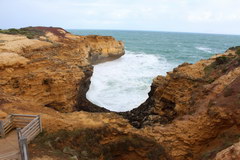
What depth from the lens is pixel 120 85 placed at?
1110 inches

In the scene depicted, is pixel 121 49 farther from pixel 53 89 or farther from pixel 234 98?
pixel 234 98

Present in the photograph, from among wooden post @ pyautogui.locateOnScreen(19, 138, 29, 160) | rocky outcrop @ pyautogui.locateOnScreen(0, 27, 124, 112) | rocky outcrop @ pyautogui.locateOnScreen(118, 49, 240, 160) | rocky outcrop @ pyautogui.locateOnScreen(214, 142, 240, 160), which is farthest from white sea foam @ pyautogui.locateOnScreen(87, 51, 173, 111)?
rocky outcrop @ pyautogui.locateOnScreen(214, 142, 240, 160)

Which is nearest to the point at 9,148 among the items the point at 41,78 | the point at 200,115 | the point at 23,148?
the point at 23,148

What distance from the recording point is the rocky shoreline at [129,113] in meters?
10.8

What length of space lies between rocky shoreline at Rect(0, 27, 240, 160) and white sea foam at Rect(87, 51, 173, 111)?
3319 millimetres

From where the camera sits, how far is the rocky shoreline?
35.6 ft

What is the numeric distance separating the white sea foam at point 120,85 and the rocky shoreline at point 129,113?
3319 millimetres

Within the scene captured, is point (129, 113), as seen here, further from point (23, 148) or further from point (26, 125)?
point (23, 148)

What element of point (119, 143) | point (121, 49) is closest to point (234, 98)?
point (119, 143)

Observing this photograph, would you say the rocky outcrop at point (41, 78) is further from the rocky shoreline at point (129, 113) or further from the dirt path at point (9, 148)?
the dirt path at point (9, 148)

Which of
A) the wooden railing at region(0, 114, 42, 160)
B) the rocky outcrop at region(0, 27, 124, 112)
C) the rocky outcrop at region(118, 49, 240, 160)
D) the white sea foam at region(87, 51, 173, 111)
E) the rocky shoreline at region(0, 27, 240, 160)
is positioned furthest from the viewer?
the white sea foam at region(87, 51, 173, 111)

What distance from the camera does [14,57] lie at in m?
16.8

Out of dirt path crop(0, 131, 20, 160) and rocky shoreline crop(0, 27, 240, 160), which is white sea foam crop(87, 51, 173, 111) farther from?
dirt path crop(0, 131, 20, 160)

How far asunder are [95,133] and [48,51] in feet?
40.4
